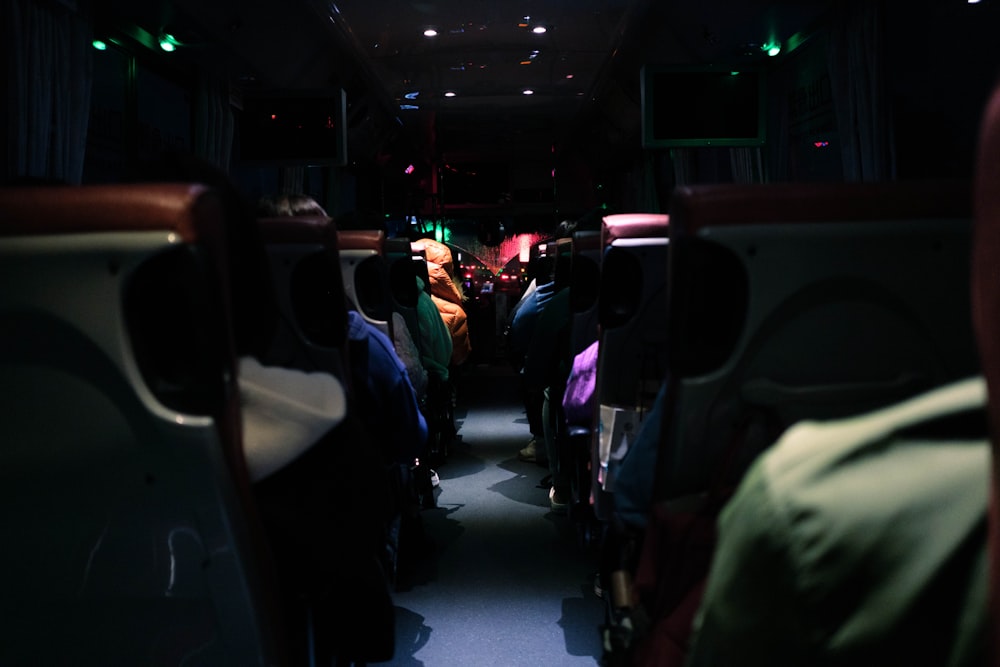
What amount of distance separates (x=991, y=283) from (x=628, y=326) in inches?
97.5

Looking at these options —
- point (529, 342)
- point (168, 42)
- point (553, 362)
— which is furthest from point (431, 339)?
point (168, 42)

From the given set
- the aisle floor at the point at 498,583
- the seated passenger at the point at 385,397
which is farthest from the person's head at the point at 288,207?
the aisle floor at the point at 498,583

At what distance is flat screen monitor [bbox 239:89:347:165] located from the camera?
22.0 ft

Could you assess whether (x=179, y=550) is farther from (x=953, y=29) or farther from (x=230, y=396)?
(x=953, y=29)

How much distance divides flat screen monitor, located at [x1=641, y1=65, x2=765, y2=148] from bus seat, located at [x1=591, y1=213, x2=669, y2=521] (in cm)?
327

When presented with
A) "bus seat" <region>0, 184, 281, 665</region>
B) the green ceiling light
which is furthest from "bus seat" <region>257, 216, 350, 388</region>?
the green ceiling light

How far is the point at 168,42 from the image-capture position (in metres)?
6.09

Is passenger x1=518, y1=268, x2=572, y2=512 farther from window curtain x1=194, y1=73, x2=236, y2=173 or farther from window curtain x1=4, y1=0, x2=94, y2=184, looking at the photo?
window curtain x1=194, y1=73, x2=236, y2=173

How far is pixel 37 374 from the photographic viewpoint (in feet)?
4.03

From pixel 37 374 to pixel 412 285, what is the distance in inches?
142

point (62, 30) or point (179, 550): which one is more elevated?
point (62, 30)

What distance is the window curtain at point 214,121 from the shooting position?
22.5 feet

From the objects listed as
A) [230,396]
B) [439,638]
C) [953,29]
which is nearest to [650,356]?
[439,638]

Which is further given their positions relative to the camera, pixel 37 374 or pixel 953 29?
pixel 953 29
